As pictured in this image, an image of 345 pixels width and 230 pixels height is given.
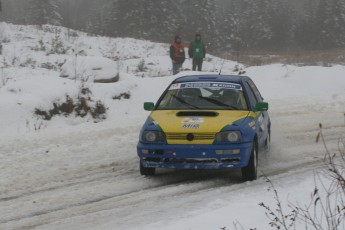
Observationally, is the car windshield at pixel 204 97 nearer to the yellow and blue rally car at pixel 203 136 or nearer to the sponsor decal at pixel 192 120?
the yellow and blue rally car at pixel 203 136

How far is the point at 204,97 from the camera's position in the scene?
809 centimetres

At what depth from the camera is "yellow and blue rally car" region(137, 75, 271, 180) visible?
22.8 ft

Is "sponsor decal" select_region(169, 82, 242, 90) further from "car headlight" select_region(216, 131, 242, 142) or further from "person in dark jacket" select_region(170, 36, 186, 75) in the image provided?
"person in dark jacket" select_region(170, 36, 186, 75)

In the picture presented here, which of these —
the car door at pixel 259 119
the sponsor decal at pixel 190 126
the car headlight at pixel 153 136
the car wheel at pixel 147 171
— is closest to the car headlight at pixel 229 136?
the sponsor decal at pixel 190 126

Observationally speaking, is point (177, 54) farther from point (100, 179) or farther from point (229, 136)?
point (229, 136)

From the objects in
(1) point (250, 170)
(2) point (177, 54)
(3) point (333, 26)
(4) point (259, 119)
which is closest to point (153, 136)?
(1) point (250, 170)

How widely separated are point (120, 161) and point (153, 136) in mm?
1635

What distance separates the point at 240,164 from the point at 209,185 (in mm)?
526

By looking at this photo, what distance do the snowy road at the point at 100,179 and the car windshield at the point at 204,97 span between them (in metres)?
1.05

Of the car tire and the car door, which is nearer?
the car tire

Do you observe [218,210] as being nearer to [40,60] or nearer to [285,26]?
[40,60]

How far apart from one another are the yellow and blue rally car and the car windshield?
16mm

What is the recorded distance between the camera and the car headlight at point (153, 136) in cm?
712

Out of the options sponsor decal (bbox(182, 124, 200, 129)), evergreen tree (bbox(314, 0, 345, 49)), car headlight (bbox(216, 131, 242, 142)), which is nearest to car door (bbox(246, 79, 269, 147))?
car headlight (bbox(216, 131, 242, 142))
